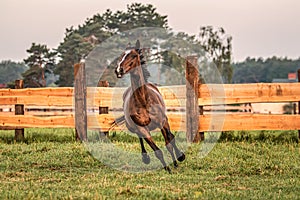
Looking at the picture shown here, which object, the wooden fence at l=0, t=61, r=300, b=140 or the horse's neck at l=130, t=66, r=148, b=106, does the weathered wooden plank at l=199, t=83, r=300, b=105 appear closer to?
the wooden fence at l=0, t=61, r=300, b=140

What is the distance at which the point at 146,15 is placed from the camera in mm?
36781

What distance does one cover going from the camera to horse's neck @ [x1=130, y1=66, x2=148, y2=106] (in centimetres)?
819

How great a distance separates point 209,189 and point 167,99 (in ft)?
20.7

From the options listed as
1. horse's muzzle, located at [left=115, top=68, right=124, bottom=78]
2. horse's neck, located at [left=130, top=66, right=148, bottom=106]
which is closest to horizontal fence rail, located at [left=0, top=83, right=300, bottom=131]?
horse's neck, located at [left=130, top=66, right=148, bottom=106]

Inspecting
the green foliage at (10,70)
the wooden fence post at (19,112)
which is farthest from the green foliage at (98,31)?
the wooden fence post at (19,112)

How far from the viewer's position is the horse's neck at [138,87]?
26.9ft

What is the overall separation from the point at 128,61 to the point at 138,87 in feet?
1.59

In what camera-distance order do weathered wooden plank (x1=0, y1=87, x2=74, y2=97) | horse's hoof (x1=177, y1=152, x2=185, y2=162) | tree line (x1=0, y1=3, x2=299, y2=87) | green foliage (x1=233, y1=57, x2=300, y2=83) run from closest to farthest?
1. horse's hoof (x1=177, y1=152, x2=185, y2=162)
2. weathered wooden plank (x1=0, y1=87, x2=74, y2=97)
3. tree line (x1=0, y1=3, x2=299, y2=87)
4. green foliage (x1=233, y1=57, x2=300, y2=83)

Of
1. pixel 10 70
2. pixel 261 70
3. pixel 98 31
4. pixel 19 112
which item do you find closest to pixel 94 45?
pixel 98 31

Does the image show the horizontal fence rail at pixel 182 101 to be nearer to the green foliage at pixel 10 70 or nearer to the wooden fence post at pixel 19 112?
the wooden fence post at pixel 19 112

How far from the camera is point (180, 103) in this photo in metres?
12.2

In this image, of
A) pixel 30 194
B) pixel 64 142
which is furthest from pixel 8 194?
pixel 64 142

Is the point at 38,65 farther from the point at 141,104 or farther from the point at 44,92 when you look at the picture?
the point at 141,104

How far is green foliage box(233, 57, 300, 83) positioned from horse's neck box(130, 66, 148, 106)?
76857mm
